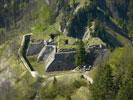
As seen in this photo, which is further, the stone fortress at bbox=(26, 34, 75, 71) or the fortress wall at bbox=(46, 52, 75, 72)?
the fortress wall at bbox=(46, 52, 75, 72)

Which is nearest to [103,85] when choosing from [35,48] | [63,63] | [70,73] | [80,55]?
[70,73]

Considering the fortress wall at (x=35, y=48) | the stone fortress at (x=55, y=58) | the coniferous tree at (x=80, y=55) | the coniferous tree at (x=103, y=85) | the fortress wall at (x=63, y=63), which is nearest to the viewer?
the coniferous tree at (x=103, y=85)

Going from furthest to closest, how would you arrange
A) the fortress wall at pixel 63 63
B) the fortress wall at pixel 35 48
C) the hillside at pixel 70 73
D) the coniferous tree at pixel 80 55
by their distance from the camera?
the fortress wall at pixel 35 48 → the fortress wall at pixel 63 63 → the coniferous tree at pixel 80 55 → the hillside at pixel 70 73

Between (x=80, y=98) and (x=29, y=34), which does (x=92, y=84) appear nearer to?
(x=80, y=98)

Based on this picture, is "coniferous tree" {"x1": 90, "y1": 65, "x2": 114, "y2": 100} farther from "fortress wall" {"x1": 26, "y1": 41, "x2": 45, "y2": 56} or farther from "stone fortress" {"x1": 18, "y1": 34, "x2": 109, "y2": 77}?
"fortress wall" {"x1": 26, "y1": 41, "x2": 45, "y2": 56}

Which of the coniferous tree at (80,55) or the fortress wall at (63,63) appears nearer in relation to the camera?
the coniferous tree at (80,55)

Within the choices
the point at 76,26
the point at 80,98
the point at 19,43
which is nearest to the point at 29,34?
the point at 19,43

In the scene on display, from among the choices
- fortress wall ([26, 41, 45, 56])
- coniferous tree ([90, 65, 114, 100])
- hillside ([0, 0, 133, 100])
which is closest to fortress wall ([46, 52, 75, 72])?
hillside ([0, 0, 133, 100])

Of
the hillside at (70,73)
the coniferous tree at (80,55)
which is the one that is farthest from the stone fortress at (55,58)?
the coniferous tree at (80,55)

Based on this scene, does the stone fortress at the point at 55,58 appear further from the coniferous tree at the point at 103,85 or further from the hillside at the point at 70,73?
the coniferous tree at the point at 103,85
